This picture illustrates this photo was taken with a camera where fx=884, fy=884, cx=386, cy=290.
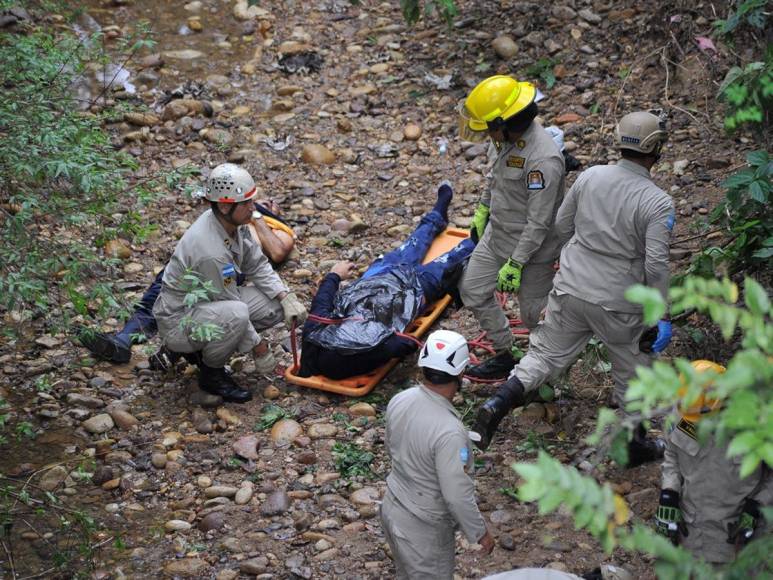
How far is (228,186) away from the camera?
200 inches

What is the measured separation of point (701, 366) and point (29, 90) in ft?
11.4

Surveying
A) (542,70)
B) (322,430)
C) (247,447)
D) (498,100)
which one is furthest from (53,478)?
(542,70)

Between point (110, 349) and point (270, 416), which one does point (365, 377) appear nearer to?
point (270, 416)

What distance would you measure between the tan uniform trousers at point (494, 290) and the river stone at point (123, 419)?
2171 mm

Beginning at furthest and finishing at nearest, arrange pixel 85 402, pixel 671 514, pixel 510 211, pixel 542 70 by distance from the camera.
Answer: pixel 542 70
pixel 85 402
pixel 510 211
pixel 671 514

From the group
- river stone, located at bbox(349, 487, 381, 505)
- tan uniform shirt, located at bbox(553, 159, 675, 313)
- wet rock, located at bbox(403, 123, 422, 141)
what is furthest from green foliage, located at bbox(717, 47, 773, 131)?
wet rock, located at bbox(403, 123, 422, 141)

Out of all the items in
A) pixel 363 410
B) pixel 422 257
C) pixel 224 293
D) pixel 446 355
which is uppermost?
pixel 446 355

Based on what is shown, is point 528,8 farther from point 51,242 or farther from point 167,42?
point 51,242

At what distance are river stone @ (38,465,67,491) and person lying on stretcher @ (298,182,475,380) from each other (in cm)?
→ 154

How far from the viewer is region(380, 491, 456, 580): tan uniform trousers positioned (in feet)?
11.7

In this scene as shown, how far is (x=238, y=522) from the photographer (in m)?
4.69

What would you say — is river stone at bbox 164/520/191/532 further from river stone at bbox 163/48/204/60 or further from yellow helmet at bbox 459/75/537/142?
river stone at bbox 163/48/204/60

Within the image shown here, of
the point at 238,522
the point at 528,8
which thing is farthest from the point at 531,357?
the point at 528,8

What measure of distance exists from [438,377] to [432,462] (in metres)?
0.33
